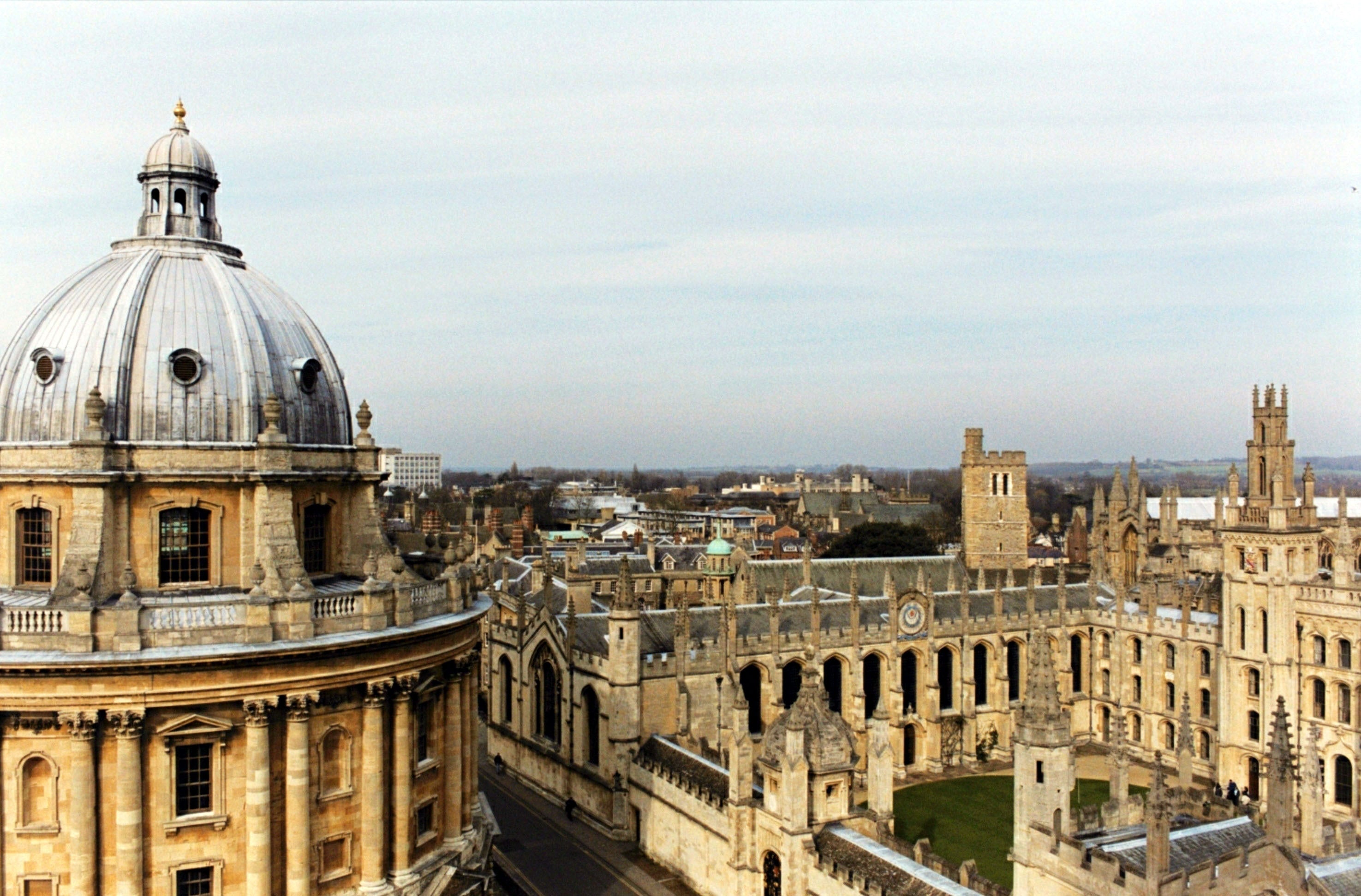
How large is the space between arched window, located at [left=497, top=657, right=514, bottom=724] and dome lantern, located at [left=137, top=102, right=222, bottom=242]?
92.3 ft

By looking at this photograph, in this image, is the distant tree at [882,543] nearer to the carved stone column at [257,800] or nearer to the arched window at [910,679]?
the arched window at [910,679]

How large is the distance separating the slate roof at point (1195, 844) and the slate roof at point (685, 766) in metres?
14.0

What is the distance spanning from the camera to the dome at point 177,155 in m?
28.0

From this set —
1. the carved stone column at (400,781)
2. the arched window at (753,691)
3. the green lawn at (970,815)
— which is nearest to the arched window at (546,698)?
the arched window at (753,691)

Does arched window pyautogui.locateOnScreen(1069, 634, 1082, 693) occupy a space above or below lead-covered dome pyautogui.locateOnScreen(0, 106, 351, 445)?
below

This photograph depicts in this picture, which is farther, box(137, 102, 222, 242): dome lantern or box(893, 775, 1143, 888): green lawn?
box(893, 775, 1143, 888): green lawn

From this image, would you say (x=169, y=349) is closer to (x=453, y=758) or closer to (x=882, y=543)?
(x=453, y=758)

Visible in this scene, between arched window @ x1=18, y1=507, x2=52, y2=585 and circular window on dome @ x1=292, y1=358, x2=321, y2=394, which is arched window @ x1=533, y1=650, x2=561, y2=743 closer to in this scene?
circular window on dome @ x1=292, y1=358, x2=321, y2=394

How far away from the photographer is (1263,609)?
45.0 meters

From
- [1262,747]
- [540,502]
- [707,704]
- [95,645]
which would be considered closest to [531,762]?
[707,704]

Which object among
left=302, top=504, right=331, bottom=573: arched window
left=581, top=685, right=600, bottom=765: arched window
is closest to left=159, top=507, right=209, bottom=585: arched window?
left=302, top=504, right=331, bottom=573: arched window

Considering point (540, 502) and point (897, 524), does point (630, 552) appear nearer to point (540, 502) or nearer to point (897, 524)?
point (897, 524)

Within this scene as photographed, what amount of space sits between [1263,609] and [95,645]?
1750 inches

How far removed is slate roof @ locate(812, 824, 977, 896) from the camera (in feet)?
79.1
